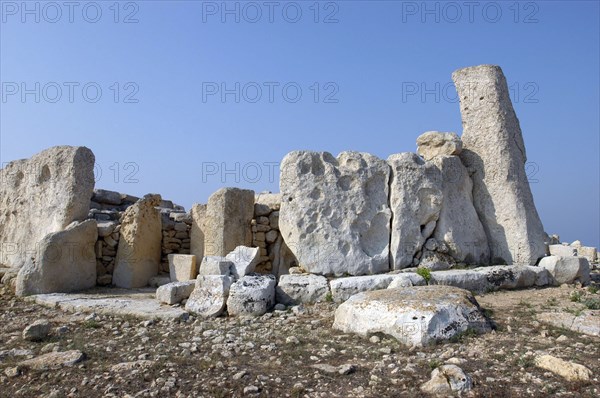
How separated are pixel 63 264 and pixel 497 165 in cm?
762

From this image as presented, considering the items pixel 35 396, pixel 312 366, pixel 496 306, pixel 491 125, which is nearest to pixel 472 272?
pixel 496 306

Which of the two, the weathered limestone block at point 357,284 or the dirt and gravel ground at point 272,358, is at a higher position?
the weathered limestone block at point 357,284

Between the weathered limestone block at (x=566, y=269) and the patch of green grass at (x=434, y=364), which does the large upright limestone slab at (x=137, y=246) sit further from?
the weathered limestone block at (x=566, y=269)

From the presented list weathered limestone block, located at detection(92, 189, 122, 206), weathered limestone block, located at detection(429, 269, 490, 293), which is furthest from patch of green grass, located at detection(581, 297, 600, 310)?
weathered limestone block, located at detection(92, 189, 122, 206)

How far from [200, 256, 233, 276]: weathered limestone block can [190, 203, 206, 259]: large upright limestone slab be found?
2.00m

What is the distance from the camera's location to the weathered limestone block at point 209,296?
639 centimetres

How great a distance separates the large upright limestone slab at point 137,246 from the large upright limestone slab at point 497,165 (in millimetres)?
5947

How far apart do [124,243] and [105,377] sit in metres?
5.26

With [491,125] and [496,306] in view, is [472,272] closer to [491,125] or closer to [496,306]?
[496,306]

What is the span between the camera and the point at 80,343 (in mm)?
5027

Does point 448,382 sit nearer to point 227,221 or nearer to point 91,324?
point 91,324

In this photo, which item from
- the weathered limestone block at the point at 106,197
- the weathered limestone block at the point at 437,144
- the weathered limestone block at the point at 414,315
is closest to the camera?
the weathered limestone block at the point at 414,315

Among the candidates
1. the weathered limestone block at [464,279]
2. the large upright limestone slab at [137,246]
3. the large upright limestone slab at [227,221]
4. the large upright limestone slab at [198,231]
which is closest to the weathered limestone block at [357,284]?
the weathered limestone block at [464,279]

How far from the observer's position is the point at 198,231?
935 cm
